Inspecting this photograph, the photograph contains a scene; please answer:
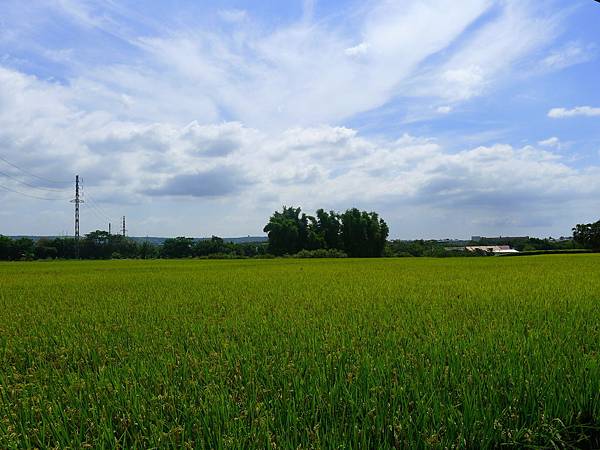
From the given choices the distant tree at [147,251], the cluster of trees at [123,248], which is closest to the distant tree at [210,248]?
the cluster of trees at [123,248]

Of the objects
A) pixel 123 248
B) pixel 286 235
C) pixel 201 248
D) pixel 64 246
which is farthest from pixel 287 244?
pixel 64 246

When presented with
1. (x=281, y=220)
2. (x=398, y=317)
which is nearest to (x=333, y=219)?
(x=281, y=220)

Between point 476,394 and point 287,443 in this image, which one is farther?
point 476,394

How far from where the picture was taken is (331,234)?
6469cm

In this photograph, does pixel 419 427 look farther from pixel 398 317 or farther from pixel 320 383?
pixel 398 317

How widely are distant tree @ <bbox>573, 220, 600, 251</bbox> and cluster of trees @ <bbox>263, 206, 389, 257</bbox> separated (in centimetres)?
2317

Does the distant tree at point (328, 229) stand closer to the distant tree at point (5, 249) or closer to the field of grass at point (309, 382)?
the distant tree at point (5, 249)

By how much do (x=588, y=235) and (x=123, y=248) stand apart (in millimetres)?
60349

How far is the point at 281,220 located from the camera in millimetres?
64562

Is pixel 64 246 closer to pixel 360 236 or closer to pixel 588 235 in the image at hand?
pixel 360 236

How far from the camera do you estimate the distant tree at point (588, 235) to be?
4791cm

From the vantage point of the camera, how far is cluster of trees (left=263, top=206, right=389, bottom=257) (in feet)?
207

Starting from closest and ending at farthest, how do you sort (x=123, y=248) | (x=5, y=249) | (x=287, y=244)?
(x=5, y=249) < (x=287, y=244) < (x=123, y=248)

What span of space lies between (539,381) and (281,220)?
62042 mm
